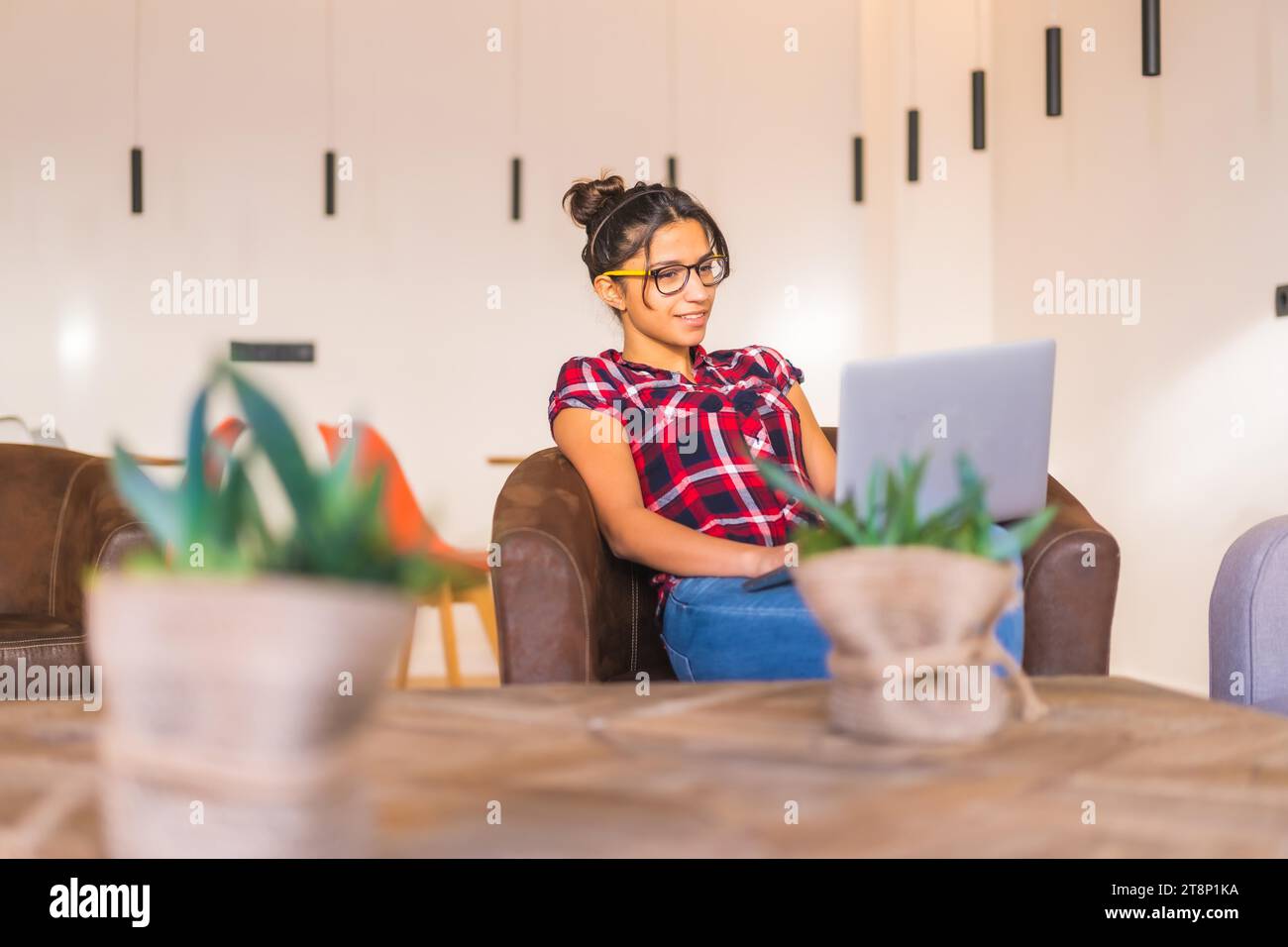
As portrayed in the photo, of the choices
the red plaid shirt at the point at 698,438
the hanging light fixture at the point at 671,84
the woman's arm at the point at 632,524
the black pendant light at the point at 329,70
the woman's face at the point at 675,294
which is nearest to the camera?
the woman's arm at the point at 632,524

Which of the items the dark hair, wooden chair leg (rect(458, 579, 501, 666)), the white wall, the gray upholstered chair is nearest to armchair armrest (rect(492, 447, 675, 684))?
the dark hair

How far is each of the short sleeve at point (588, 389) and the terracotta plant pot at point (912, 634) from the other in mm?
1294

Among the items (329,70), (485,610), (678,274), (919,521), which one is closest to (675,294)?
(678,274)

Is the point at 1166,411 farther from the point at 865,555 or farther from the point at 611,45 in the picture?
the point at 865,555

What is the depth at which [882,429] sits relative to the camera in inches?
64.3

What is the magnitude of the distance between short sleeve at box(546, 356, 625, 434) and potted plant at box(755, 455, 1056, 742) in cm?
125

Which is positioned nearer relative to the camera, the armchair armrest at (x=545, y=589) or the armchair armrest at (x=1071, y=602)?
the armchair armrest at (x=545, y=589)

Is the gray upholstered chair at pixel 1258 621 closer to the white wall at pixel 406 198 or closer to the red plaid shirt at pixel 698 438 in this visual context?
the red plaid shirt at pixel 698 438

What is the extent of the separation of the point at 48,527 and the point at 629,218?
152 centimetres

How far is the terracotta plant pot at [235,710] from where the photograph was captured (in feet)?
1.83

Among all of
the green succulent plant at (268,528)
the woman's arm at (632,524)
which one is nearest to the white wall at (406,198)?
the woman's arm at (632,524)

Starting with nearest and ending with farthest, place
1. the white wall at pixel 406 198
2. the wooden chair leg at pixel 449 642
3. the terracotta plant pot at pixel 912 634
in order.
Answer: the terracotta plant pot at pixel 912 634
the wooden chair leg at pixel 449 642
the white wall at pixel 406 198

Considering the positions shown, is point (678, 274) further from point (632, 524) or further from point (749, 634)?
point (749, 634)
